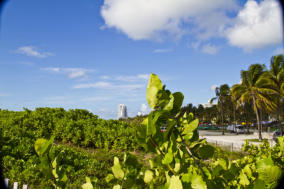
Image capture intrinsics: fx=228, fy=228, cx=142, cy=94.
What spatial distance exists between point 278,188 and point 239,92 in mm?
26182

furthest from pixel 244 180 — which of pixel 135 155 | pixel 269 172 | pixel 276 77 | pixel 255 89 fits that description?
pixel 276 77

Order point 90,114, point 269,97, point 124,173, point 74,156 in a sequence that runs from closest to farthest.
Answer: point 124,173
point 74,156
point 90,114
point 269,97

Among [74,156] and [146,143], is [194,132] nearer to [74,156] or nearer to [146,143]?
[146,143]

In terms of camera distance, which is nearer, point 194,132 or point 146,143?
point 146,143

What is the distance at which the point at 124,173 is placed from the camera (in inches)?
39.6

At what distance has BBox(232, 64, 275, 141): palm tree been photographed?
78.4 ft

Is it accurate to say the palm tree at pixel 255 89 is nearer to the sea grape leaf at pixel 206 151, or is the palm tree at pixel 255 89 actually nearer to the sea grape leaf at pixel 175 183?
the sea grape leaf at pixel 206 151

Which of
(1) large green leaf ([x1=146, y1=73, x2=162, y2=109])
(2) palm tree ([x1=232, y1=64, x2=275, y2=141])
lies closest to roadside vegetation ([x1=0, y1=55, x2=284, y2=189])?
(1) large green leaf ([x1=146, y1=73, x2=162, y2=109])

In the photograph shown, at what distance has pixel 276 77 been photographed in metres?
23.9

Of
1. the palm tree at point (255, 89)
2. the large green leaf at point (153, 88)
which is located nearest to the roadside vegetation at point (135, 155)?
the large green leaf at point (153, 88)

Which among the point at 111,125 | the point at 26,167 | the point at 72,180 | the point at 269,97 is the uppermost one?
the point at 269,97

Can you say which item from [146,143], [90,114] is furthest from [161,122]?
[90,114]

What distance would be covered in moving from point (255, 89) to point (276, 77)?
2387 mm

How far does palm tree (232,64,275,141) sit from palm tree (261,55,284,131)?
1.48ft
